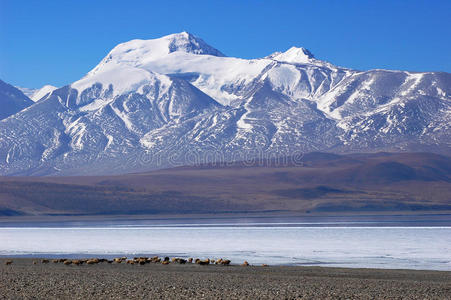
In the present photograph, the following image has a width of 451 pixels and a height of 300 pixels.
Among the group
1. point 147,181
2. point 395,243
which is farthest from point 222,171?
point 395,243

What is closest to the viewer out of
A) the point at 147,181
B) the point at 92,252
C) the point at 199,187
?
the point at 92,252

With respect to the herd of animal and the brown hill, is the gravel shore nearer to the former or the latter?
the herd of animal

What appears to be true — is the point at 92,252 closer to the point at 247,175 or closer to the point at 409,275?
the point at 409,275

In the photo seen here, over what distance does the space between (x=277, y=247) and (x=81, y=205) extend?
95.2m

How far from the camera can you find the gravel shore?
2369 centimetres

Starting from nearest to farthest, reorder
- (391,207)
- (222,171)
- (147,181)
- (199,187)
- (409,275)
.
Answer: (409,275)
(391,207)
(199,187)
(147,181)
(222,171)

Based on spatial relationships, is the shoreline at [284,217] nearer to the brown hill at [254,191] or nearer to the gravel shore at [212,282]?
the brown hill at [254,191]

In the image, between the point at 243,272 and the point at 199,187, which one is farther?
the point at 199,187

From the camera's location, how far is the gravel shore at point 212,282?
23688mm

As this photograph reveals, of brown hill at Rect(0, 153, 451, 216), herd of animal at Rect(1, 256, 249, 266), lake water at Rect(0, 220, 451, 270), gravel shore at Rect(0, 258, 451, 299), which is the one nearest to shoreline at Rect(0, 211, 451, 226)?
brown hill at Rect(0, 153, 451, 216)

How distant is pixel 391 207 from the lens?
132m

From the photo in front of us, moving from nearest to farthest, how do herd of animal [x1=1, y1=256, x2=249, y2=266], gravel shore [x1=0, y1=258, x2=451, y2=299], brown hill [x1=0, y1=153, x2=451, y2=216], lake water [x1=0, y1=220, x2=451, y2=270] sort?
gravel shore [x1=0, y1=258, x2=451, y2=299] < herd of animal [x1=1, y1=256, x2=249, y2=266] < lake water [x1=0, y1=220, x2=451, y2=270] < brown hill [x1=0, y1=153, x2=451, y2=216]

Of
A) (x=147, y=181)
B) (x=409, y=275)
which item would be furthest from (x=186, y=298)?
(x=147, y=181)

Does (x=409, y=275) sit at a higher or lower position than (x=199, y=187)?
lower
